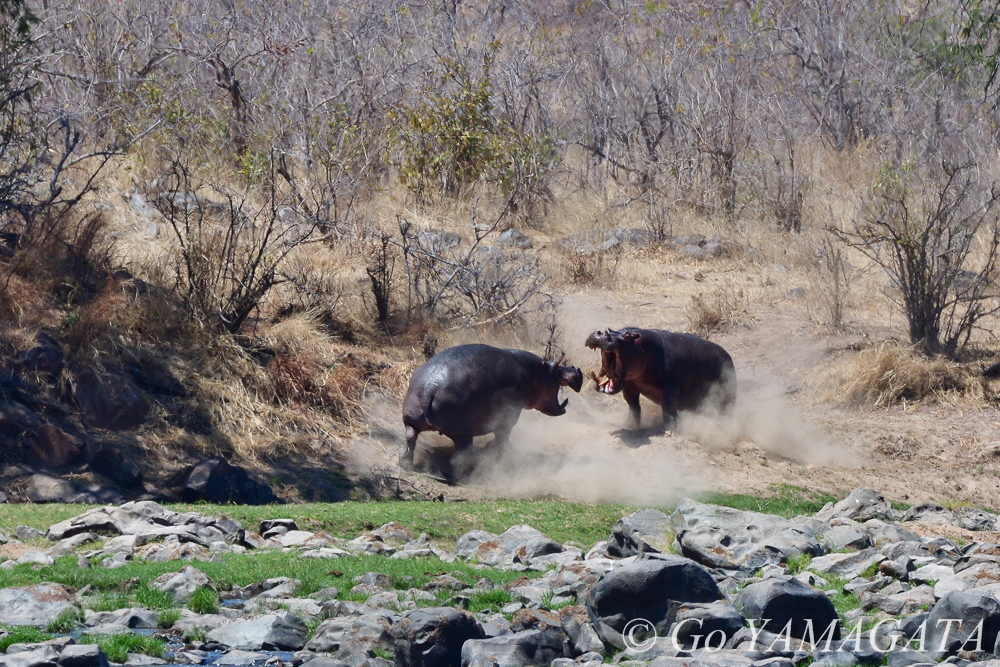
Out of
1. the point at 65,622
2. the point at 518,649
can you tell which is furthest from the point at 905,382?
the point at 65,622

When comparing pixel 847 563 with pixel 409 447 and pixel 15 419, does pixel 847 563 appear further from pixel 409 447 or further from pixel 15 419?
pixel 15 419

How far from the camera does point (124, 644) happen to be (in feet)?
22.6

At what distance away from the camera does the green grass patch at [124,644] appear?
265 inches

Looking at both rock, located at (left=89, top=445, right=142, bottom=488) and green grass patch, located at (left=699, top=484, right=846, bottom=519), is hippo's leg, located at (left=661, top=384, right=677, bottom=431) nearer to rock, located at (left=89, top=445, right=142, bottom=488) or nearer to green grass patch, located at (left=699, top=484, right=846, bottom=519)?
green grass patch, located at (left=699, top=484, right=846, bottom=519)

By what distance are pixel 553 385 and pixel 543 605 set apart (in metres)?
7.77

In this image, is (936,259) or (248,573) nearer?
(248,573)

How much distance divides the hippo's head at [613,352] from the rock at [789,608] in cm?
797

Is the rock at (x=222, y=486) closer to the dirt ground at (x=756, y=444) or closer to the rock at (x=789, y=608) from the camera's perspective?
the dirt ground at (x=756, y=444)

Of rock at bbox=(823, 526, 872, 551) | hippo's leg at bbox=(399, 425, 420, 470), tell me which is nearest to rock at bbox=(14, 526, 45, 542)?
hippo's leg at bbox=(399, 425, 420, 470)

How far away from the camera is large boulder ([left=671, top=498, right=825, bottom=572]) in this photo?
30.7 feet

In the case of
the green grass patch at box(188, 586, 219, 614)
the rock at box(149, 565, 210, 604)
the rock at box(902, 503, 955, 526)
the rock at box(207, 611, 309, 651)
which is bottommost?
the rock at box(902, 503, 955, 526)

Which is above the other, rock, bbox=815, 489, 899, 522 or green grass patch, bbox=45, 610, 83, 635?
green grass patch, bbox=45, 610, 83, 635

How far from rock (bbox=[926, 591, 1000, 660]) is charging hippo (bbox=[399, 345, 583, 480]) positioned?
800cm

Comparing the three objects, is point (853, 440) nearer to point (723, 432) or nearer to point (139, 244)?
point (723, 432)
